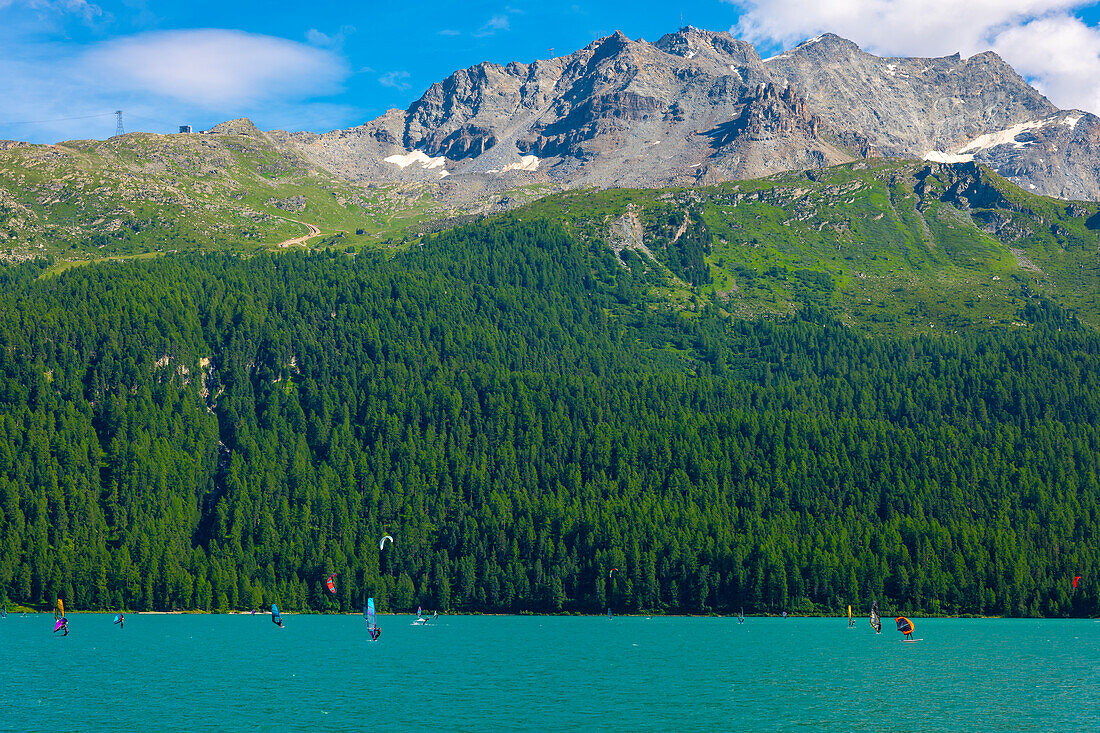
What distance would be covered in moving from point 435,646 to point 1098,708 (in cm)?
10723

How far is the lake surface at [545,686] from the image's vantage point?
11425 centimetres

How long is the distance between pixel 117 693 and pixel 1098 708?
115121mm

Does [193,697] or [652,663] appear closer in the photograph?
[193,697]

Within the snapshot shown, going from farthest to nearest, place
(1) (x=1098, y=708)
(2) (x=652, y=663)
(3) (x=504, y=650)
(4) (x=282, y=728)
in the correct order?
(3) (x=504, y=650) → (2) (x=652, y=663) → (1) (x=1098, y=708) → (4) (x=282, y=728)

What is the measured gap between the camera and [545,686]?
5418 inches

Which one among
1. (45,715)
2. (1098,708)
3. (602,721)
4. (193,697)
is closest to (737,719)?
(602,721)

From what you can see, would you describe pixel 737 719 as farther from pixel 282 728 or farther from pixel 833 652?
pixel 833 652

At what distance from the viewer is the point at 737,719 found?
115438 mm

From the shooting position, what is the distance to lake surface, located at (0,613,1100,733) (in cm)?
11425

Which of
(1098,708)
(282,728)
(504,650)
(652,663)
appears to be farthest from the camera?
(504,650)

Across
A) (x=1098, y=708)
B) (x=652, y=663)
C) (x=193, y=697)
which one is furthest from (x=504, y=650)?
(x=1098, y=708)

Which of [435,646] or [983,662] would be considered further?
[435,646]

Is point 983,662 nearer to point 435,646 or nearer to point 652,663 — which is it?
point 652,663

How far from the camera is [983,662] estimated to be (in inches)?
6560
